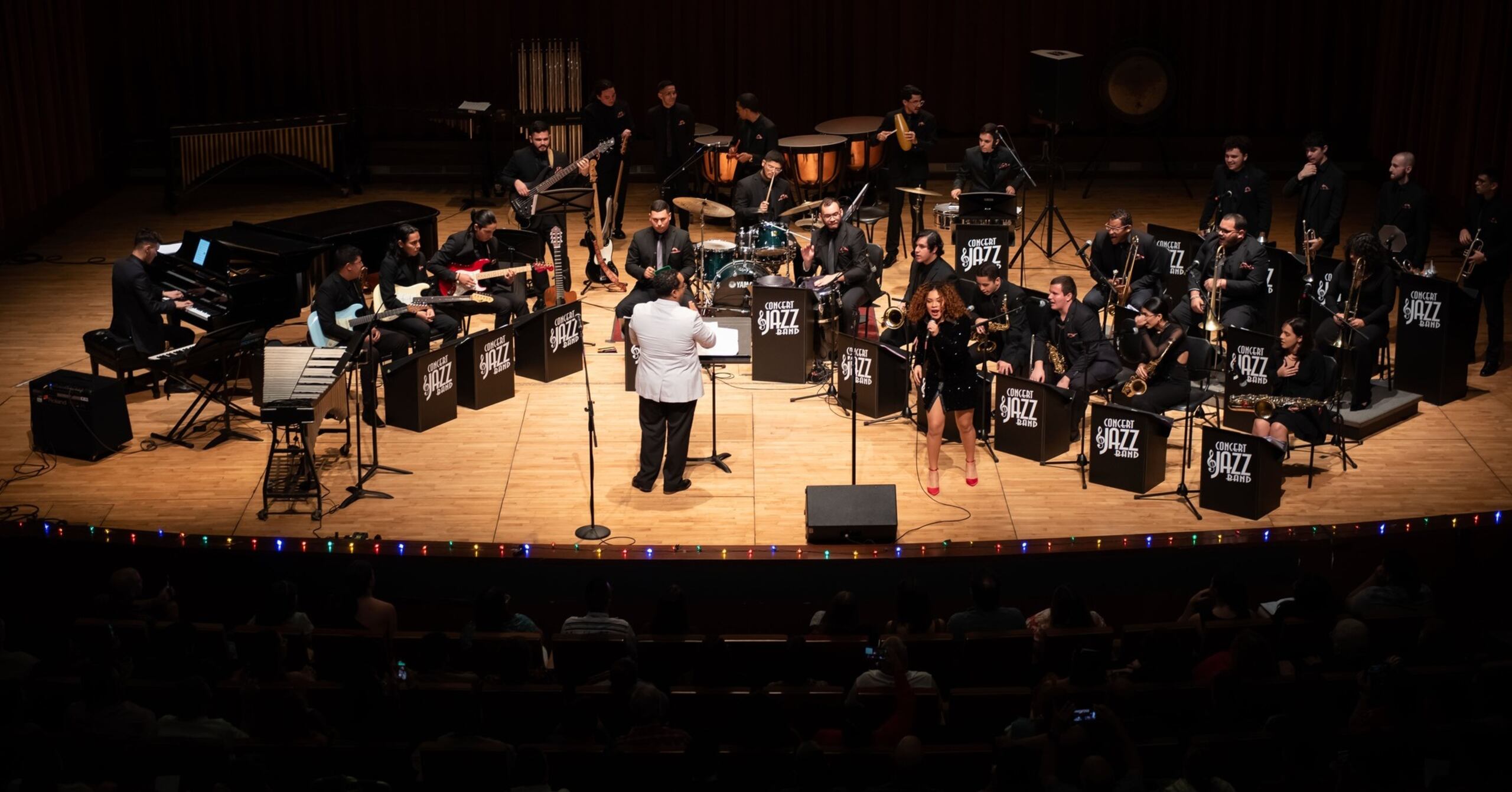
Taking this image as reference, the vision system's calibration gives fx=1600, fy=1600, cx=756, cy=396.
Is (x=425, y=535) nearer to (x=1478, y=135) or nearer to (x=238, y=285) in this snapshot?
(x=238, y=285)

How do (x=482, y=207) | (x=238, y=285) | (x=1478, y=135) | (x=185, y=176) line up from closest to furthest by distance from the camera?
(x=238, y=285), (x=1478, y=135), (x=185, y=176), (x=482, y=207)

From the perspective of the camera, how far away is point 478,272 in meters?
12.2

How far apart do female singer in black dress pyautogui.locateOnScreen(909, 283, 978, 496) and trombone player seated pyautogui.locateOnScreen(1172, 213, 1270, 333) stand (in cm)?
231

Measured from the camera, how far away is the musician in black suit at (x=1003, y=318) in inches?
426

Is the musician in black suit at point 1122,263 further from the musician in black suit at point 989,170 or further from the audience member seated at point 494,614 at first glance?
the audience member seated at point 494,614

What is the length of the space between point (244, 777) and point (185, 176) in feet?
38.6

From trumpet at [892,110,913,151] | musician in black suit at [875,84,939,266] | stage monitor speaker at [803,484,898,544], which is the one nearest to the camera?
stage monitor speaker at [803,484,898,544]

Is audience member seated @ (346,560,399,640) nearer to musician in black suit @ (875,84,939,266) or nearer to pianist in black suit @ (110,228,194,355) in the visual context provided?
pianist in black suit @ (110,228,194,355)

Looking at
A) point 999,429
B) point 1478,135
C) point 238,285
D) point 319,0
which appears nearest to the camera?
point 999,429

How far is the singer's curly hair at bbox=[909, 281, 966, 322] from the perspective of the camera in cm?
961

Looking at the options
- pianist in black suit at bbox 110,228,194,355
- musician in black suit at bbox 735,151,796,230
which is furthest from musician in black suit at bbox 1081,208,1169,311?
pianist in black suit at bbox 110,228,194,355

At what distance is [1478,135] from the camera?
49.3 feet

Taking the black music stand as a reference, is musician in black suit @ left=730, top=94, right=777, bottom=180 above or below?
above

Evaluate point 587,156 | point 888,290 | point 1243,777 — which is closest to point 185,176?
point 587,156
